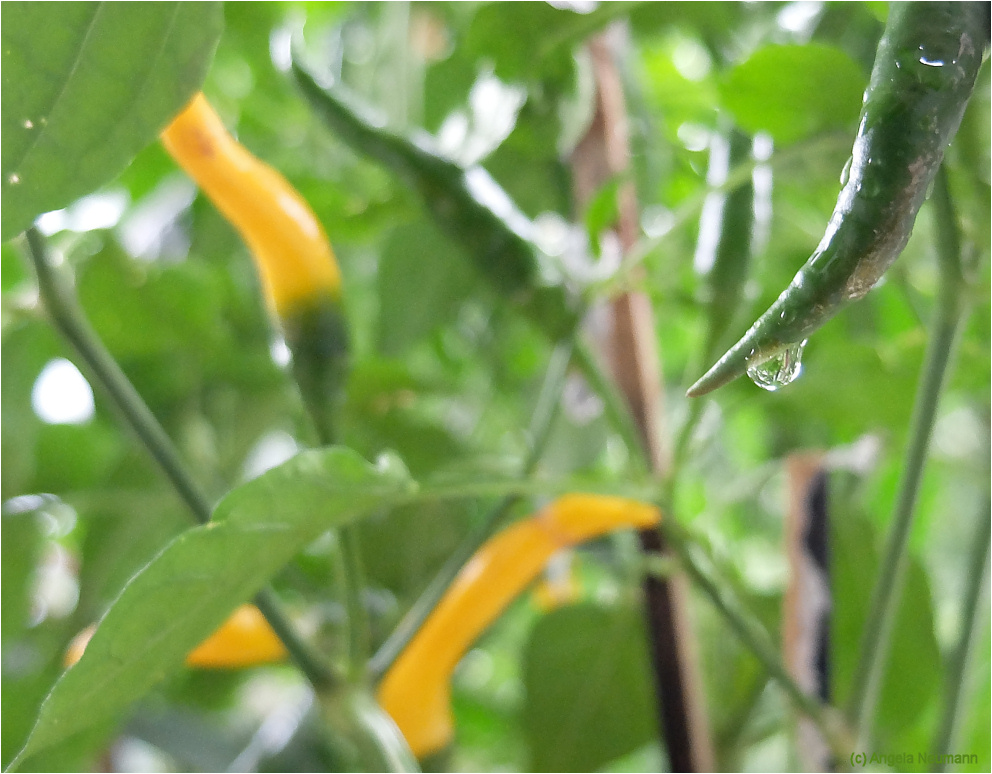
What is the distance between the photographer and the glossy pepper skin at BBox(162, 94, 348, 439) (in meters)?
0.29

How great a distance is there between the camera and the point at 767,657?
301 mm

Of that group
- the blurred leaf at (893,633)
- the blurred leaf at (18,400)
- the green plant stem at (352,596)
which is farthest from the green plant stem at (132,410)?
the blurred leaf at (893,633)

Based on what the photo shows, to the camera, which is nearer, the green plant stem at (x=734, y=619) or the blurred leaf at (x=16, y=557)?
the green plant stem at (x=734, y=619)

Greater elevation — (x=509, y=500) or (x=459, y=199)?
(x=459, y=199)

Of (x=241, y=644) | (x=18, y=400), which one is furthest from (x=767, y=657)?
(x=18, y=400)

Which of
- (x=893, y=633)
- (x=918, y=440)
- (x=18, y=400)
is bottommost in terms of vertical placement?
(x=893, y=633)

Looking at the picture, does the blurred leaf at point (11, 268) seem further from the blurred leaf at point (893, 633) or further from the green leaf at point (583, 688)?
the blurred leaf at point (893, 633)

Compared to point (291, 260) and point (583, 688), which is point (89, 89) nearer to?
point (291, 260)

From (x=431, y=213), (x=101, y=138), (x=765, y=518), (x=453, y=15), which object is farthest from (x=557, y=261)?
(x=765, y=518)

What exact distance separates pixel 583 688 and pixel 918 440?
8.9 inches

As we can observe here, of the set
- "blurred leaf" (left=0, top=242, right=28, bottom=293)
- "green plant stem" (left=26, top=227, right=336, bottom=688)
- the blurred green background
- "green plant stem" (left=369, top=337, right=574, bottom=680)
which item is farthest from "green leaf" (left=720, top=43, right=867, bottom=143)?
"blurred leaf" (left=0, top=242, right=28, bottom=293)

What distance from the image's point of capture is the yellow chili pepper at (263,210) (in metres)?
0.28

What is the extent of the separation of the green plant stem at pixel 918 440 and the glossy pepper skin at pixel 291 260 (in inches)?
7.4

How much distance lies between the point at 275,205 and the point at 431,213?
54 millimetres
